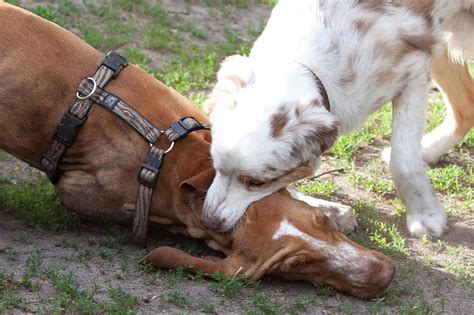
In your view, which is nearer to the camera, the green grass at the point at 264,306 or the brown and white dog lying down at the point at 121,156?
the green grass at the point at 264,306

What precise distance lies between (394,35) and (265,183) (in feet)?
4.04

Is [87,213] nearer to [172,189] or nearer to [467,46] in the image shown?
[172,189]

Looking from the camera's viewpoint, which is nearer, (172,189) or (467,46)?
(172,189)

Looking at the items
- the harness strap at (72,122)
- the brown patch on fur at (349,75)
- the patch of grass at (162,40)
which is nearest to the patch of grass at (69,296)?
the harness strap at (72,122)

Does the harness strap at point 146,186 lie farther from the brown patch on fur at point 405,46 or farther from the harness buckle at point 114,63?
the brown patch on fur at point 405,46

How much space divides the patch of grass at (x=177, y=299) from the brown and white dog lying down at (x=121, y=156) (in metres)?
0.25

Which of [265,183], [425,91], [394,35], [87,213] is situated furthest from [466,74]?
[87,213]

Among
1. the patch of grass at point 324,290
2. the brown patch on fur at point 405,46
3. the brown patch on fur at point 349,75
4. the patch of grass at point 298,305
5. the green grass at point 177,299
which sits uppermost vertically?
the brown patch on fur at point 405,46

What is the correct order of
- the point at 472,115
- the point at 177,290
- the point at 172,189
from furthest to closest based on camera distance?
the point at 472,115
the point at 172,189
the point at 177,290

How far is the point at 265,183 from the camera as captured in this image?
16.2ft

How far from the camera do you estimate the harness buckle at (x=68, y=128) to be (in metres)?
5.10

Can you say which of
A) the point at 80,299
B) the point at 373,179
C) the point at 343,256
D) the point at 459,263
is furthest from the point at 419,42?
the point at 80,299

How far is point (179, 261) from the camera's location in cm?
483

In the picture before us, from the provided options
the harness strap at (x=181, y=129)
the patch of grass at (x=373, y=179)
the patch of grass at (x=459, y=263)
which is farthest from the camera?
the patch of grass at (x=373, y=179)
